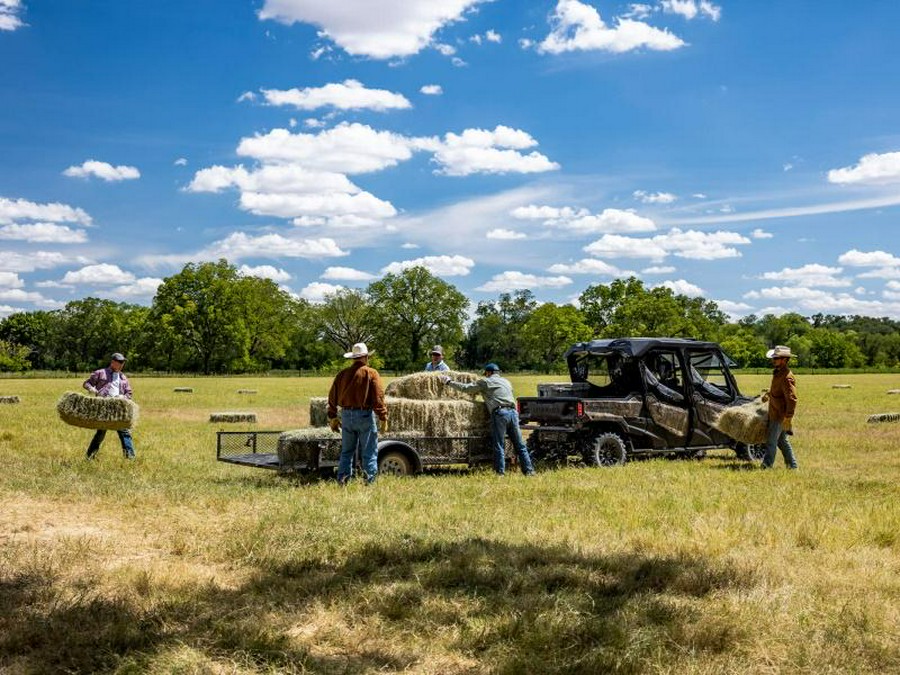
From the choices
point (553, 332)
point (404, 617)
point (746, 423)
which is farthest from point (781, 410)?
point (553, 332)

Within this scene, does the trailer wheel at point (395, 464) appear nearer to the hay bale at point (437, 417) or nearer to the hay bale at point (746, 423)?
the hay bale at point (437, 417)

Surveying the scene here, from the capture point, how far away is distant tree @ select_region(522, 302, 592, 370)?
96.2 m

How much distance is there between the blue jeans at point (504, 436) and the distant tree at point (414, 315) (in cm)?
8491

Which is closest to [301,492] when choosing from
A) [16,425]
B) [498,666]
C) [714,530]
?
[714,530]

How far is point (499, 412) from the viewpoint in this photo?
12.5m

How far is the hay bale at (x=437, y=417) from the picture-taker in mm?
12172

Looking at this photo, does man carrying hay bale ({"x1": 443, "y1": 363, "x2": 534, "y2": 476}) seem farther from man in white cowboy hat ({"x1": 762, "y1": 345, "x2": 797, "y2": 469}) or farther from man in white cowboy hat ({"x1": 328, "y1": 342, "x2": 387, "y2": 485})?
man in white cowboy hat ({"x1": 762, "y1": 345, "x2": 797, "y2": 469})

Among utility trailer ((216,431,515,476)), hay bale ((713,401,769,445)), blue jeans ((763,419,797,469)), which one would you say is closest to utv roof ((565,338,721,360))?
hay bale ((713,401,769,445))

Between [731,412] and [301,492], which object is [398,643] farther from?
[731,412]

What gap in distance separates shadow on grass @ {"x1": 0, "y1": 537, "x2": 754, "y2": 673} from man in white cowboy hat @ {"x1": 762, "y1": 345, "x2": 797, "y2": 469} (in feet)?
22.6

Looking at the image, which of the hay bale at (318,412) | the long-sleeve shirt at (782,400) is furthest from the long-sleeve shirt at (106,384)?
the long-sleeve shirt at (782,400)

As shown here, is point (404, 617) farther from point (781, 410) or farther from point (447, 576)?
point (781, 410)

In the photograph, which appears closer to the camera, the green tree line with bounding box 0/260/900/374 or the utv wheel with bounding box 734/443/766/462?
the utv wheel with bounding box 734/443/766/462

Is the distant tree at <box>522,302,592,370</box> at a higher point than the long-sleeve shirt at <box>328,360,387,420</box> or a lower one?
higher
